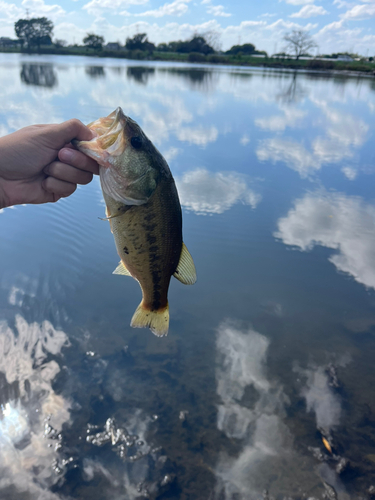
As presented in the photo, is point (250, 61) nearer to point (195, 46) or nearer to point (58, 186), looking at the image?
point (195, 46)

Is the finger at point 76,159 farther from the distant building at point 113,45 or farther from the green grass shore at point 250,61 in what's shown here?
the distant building at point 113,45

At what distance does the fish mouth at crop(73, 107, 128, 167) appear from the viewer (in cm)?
202

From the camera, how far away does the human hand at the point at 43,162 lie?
215 centimetres

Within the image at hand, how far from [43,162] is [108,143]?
622 mm

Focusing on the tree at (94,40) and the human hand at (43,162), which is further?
the tree at (94,40)

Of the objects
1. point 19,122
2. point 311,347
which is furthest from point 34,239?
point 19,122

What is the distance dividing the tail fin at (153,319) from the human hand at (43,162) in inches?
42.7

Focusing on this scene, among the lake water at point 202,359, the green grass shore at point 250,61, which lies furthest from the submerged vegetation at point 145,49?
the lake water at point 202,359

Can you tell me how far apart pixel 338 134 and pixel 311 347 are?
38.4 ft

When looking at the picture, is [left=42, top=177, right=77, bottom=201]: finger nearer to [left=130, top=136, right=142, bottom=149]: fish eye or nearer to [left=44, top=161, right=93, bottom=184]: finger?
[left=44, top=161, right=93, bottom=184]: finger

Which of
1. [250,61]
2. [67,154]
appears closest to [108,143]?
[67,154]

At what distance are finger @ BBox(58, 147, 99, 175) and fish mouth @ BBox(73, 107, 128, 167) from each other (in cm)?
8

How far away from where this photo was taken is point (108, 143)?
207cm

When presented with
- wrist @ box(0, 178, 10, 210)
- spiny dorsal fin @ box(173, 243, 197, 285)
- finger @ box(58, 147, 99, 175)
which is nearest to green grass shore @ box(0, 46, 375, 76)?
spiny dorsal fin @ box(173, 243, 197, 285)
